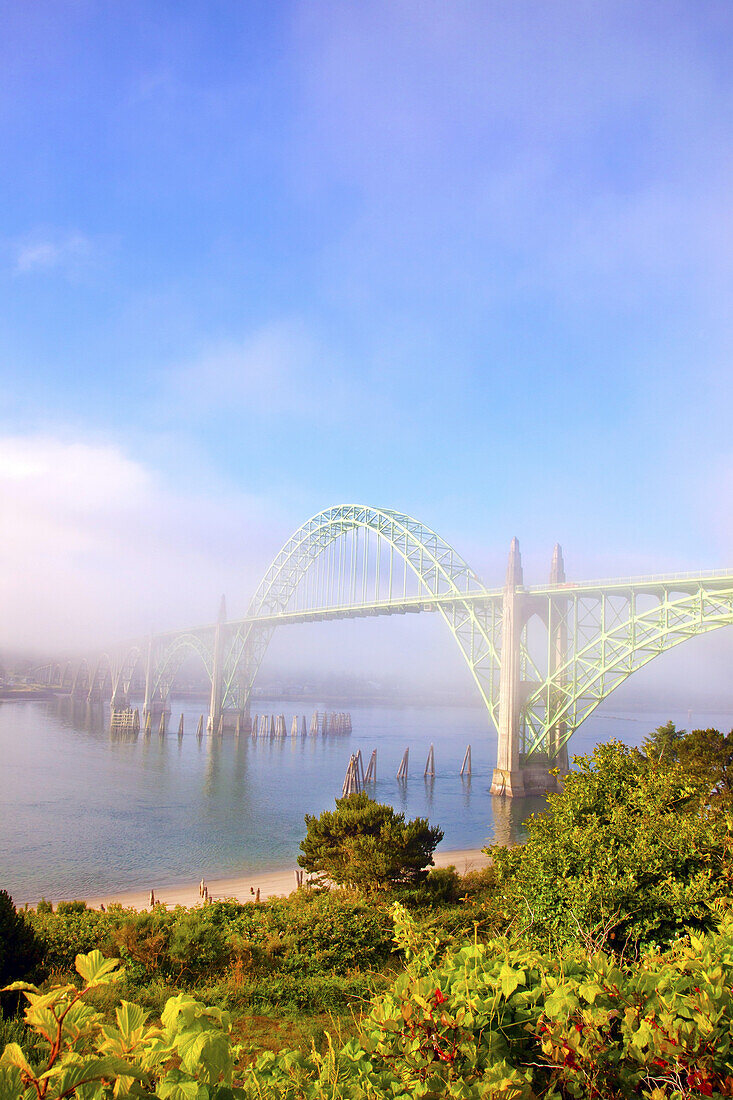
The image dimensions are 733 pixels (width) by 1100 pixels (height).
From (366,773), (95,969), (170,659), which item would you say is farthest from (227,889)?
(170,659)

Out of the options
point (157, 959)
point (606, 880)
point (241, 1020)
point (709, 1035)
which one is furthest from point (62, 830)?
point (709, 1035)

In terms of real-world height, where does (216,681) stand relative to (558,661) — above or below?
below

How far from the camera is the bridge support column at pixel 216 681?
8431 cm

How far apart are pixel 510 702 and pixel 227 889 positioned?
83.9ft

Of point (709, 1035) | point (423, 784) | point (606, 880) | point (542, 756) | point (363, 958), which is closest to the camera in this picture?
point (709, 1035)

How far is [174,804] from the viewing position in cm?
4206

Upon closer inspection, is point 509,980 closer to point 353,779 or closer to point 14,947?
point 14,947

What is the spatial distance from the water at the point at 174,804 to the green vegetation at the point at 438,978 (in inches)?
650

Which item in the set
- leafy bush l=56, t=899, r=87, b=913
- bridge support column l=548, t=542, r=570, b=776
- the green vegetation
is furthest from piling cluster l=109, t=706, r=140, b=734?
leafy bush l=56, t=899, r=87, b=913

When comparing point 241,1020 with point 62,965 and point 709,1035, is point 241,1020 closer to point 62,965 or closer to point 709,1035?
point 62,965

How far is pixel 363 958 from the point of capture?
10664 mm

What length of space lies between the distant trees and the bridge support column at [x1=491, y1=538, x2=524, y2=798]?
2966cm

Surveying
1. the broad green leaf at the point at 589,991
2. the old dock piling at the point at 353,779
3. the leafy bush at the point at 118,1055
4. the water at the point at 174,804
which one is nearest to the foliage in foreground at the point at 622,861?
the broad green leaf at the point at 589,991

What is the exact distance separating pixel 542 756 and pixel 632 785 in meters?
38.2
